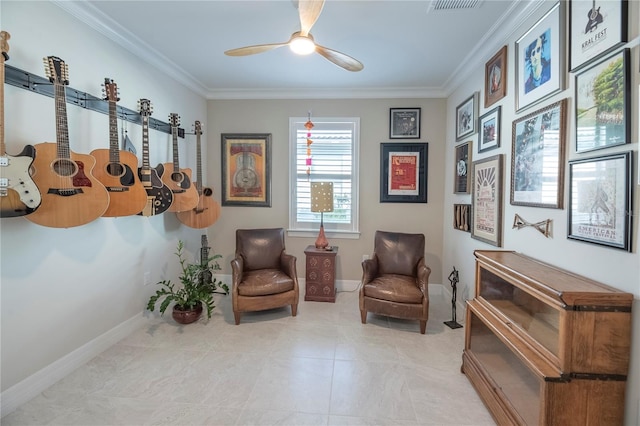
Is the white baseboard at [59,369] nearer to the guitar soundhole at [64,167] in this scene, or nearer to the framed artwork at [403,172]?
the guitar soundhole at [64,167]

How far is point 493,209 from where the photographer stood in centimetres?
243

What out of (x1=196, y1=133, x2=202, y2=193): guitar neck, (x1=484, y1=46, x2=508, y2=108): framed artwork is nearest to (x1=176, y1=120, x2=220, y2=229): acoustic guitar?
(x1=196, y1=133, x2=202, y2=193): guitar neck

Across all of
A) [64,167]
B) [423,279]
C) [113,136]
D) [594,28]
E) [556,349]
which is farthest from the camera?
[423,279]

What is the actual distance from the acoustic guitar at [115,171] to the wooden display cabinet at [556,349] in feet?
8.77

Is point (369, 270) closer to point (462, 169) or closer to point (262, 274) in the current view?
point (262, 274)

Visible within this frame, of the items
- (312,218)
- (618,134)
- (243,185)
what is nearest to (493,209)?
(618,134)

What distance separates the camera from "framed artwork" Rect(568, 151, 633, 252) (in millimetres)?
1262

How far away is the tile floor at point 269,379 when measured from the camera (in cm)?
170

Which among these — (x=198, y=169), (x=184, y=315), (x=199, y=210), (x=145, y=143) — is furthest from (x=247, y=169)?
(x=184, y=315)

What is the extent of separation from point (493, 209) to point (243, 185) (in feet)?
9.72

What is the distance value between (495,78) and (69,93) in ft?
10.9

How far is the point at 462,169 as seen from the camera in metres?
3.09

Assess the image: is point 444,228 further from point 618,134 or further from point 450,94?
point 618,134

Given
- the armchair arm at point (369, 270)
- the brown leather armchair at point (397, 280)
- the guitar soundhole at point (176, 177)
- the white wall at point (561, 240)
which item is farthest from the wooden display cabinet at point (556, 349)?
the guitar soundhole at point (176, 177)
